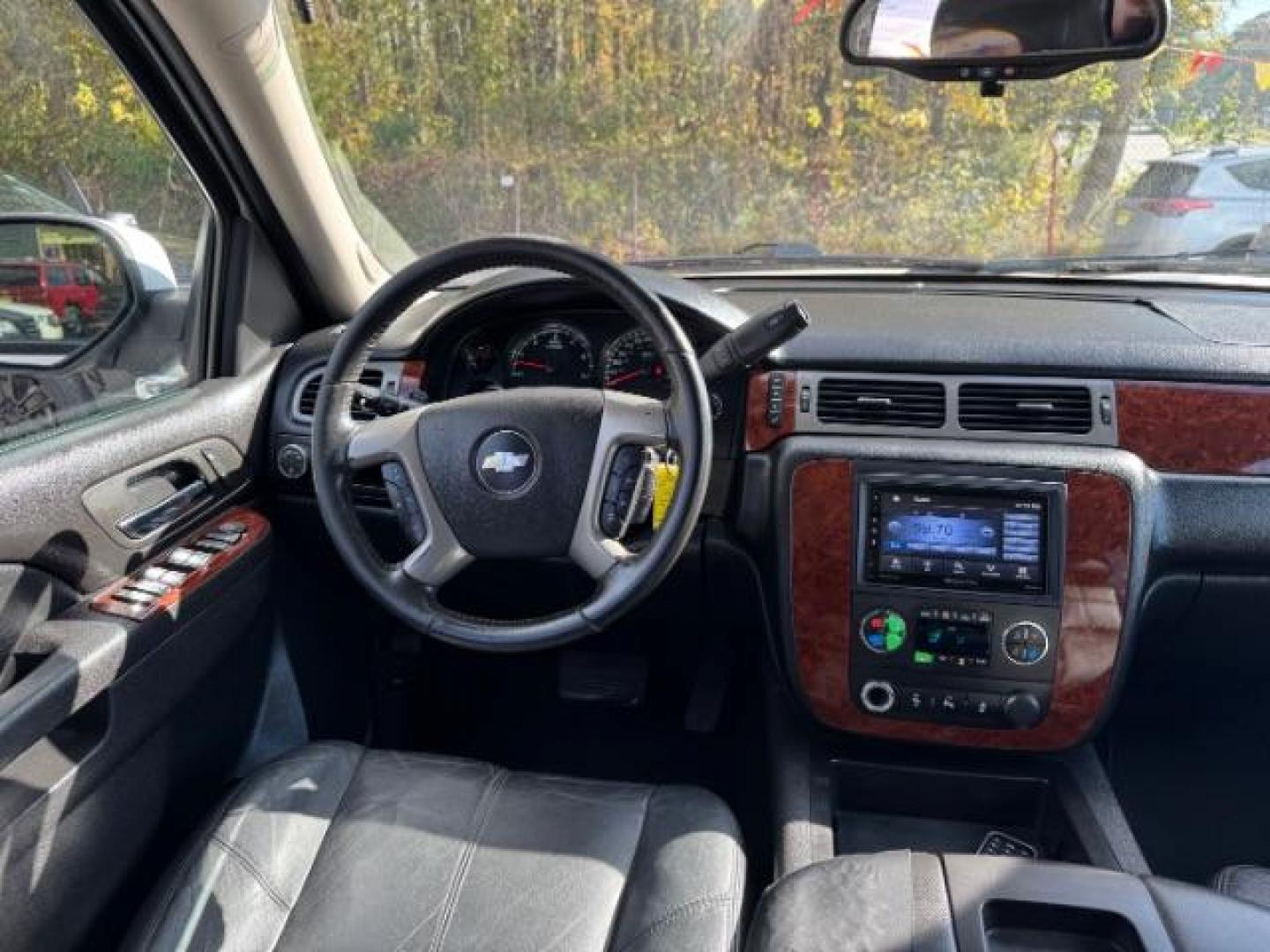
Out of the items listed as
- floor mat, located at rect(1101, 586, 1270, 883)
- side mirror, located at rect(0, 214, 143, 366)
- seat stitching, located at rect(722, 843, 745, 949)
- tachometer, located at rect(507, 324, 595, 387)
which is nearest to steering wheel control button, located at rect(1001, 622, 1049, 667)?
floor mat, located at rect(1101, 586, 1270, 883)

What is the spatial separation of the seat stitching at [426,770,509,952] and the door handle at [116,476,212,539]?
29.7 inches

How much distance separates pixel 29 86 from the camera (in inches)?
73.2

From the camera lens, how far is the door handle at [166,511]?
74.0 inches

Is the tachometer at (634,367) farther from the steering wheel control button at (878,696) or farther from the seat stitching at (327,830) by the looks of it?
the seat stitching at (327,830)

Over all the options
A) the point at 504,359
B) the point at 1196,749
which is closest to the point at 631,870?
the point at 504,359

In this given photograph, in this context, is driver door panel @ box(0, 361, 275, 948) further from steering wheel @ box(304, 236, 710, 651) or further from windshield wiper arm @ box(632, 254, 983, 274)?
windshield wiper arm @ box(632, 254, 983, 274)

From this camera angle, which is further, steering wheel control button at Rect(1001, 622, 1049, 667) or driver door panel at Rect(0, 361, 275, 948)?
steering wheel control button at Rect(1001, 622, 1049, 667)

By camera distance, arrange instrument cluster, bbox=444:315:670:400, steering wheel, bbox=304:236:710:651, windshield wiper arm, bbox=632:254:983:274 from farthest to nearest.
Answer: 1. windshield wiper arm, bbox=632:254:983:274
2. instrument cluster, bbox=444:315:670:400
3. steering wheel, bbox=304:236:710:651

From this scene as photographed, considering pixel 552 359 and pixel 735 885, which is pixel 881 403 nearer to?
pixel 552 359

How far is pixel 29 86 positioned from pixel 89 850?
128cm

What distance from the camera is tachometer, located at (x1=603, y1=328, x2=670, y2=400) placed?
220 cm

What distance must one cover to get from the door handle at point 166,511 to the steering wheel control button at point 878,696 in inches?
53.7

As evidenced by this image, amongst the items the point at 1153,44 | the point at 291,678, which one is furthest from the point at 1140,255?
the point at 291,678

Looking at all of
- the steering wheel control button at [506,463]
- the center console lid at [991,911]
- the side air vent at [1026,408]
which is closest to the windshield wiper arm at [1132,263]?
the side air vent at [1026,408]
